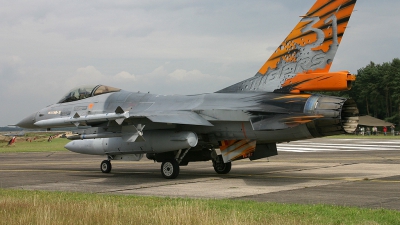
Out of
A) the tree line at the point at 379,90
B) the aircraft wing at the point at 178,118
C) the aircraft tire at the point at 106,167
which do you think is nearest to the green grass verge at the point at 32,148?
the aircraft tire at the point at 106,167

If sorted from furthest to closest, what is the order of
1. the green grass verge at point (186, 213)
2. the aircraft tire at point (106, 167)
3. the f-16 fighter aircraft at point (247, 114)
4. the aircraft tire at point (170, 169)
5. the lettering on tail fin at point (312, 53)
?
the aircraft tire at point (106, 167) < the aircraft tire at point (170, 169) < the lettering on tail fin at point (312, 53) < the f-16 fighter aircraft at point (247, 114) < the green grass verge at point (186, 213)

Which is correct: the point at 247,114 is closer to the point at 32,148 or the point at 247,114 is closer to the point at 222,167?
the point at 222,167

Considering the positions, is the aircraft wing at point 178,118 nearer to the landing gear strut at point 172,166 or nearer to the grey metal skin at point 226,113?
the grey metal skin at point 226,113

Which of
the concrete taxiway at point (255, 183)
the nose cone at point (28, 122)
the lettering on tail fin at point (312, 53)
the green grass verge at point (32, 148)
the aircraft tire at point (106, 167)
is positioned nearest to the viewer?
the concrete taxiway at point (255, 183)

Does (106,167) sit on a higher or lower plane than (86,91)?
lower

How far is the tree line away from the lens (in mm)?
77688

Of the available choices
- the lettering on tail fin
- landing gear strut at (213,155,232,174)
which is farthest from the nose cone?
the lettering on tail fin

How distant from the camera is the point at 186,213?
803 cm

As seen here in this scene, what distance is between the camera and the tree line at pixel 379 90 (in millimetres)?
77688

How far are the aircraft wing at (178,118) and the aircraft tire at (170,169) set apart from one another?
1595 millimetres

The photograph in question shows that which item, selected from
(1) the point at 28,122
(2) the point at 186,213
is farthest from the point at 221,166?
(2) the point at 186,213

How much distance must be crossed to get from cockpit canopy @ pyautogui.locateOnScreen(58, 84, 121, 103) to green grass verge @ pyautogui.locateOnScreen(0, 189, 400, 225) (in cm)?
922

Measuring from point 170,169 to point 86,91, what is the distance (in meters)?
5.26

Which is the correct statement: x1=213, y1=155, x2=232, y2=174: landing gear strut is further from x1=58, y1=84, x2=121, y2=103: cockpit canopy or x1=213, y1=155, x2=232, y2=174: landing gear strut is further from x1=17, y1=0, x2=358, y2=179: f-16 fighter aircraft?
x1=58, y1=84, x2=121, y2=103: cockpit canopy
